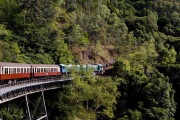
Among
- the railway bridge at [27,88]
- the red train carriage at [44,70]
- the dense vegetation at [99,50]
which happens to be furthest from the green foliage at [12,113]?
the dense vegetation at [99,50]

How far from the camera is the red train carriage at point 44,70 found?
4696 cm

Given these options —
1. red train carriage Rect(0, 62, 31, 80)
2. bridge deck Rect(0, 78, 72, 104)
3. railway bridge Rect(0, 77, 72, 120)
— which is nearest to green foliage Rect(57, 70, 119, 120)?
railway bridge Rect(0, 77, 72, 120)

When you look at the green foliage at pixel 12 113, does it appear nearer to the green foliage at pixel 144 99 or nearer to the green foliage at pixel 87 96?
the green foliage at pixel 87 96

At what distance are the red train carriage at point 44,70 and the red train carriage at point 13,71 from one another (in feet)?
Answer: 6.29

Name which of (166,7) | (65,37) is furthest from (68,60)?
(166,7)

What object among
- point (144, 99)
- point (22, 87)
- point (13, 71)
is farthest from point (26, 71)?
point (144, 99)

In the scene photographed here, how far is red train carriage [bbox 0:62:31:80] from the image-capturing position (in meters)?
36.4

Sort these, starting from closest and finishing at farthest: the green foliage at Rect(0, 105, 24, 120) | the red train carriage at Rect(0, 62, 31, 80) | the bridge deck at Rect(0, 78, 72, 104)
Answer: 1. the bridge deck at Rect(0, 78, 72, 104)
2. the red train carriage at Rect(0, 62, 31, 80)
3. the green foliage at Rect(0, 105, 24, 120)

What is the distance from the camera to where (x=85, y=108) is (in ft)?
166

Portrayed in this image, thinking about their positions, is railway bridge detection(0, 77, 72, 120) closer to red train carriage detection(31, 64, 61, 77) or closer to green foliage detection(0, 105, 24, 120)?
green foliage detection(0, 105, 24, 120)

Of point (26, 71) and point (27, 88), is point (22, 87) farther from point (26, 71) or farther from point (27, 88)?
point (26, 71)

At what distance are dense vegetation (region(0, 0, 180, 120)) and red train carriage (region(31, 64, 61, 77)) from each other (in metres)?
4.53

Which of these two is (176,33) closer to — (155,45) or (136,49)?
(155,45)

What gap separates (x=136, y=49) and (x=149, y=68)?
12.0 metres
